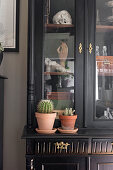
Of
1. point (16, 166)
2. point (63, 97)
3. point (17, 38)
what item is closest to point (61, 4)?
point (17, 38)

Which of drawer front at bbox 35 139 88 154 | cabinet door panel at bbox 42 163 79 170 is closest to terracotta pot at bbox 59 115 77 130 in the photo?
drawer front at bbox 35 139 88 154

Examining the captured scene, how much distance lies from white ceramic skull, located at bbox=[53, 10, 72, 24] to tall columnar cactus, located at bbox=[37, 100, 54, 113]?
59 centimetres

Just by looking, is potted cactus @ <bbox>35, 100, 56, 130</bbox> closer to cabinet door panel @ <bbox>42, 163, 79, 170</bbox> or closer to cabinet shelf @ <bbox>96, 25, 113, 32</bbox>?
cabinet door panel @ <bbox>42, 163, 79, 170</bbox>

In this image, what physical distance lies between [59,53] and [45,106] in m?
0.41

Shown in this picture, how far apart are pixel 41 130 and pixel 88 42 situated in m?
0.70

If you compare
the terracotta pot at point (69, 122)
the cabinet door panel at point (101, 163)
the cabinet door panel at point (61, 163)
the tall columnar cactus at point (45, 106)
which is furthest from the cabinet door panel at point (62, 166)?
the tall columnar cactus at point (45, 106)

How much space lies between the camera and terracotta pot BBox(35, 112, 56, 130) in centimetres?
147

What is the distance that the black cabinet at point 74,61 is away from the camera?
157cm

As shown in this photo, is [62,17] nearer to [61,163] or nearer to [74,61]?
[74,61]

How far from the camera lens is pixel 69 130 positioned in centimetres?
148

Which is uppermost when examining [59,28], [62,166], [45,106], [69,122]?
[59,28]

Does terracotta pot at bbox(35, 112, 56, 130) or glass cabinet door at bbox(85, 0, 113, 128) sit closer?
terracotta pot at bbox(35, 112, 56, 130)

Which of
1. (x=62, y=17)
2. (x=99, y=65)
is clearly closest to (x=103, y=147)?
(x=99, y=65)

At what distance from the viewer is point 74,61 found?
5.25ft
